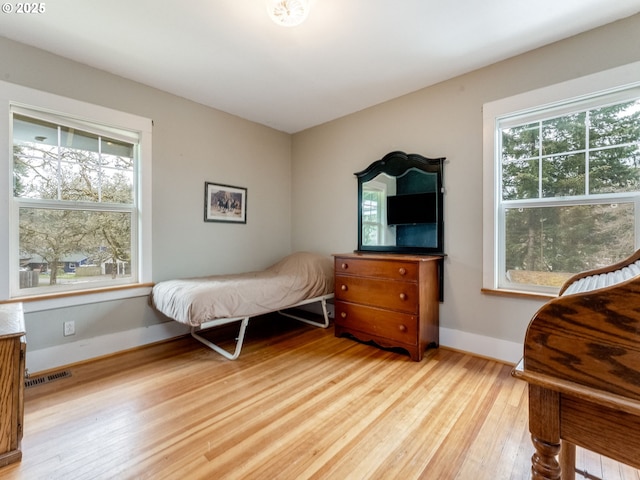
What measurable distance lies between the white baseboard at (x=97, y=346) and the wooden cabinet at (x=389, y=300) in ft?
5.48

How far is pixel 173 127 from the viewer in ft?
9.37

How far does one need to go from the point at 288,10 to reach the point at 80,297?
259cm

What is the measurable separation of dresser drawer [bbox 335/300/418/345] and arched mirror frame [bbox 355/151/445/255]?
27.3 inches

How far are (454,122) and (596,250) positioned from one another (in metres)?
1.46

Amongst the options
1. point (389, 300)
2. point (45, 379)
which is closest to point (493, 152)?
point (389, 300)

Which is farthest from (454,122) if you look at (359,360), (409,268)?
(359,360)

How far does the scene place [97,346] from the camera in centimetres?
240

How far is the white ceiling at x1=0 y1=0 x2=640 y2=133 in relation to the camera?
1782mm

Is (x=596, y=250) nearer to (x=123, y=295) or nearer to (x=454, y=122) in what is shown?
(x=454, y=122)

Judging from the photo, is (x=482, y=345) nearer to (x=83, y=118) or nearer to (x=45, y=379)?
(x=45, y=379)

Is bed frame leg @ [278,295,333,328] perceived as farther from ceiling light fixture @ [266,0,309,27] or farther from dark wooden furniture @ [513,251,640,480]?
dark wooden furniture @ [513,251,640,480]

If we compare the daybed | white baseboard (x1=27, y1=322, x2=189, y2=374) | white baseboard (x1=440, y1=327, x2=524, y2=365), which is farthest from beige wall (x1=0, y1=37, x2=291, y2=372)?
white baseboard (x1=440, y1=327, x2=524, y2=365)

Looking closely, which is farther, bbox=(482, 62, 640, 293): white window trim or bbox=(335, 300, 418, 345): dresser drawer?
bbox=(335, 300, 418, 345): dresser drawer

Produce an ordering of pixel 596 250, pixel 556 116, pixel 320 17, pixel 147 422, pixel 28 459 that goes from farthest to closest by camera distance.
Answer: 1. pixel 556 116
2. pixel 596 250
3. pixel 320 17
4. pixel 147 422
5. pixel 28 459
